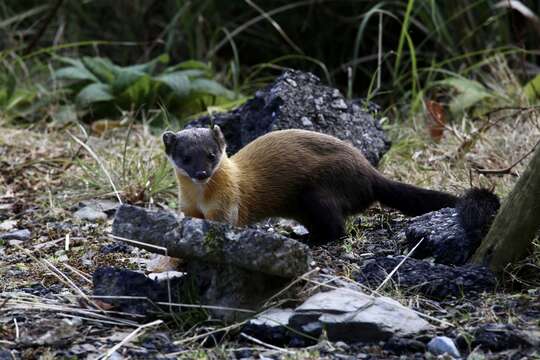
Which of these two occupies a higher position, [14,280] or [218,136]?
[218,136]

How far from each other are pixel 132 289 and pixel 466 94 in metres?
4.85

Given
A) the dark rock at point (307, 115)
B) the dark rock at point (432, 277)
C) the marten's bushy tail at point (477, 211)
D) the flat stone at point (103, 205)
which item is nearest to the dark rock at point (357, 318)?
the dark rock at point (432, 277)

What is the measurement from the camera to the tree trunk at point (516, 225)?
3.96 metres

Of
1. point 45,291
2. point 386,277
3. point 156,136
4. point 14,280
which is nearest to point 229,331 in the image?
point 386,277

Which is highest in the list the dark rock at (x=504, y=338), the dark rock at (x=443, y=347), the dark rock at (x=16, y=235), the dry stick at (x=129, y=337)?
the dark rock at (x=504, y=338)

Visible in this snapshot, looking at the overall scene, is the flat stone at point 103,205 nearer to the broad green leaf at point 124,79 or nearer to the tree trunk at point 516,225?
the broad green leaf at point 124,79

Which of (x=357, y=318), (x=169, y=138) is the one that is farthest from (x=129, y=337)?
(x=169, y=138)

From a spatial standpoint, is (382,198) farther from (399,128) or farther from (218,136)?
(399,128)

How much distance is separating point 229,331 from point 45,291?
1098mm

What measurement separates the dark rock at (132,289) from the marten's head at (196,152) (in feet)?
3.10

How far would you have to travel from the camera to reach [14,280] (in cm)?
461

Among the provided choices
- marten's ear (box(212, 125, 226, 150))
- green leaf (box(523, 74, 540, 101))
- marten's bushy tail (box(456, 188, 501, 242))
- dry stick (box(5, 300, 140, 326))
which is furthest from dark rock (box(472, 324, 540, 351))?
green leaf (box(523, 74, 540, 101))

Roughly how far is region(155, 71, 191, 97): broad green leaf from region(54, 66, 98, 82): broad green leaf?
67 cm

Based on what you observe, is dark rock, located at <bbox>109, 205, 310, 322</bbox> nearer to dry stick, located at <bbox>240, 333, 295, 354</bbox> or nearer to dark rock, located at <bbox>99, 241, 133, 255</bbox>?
dry stick, located at <bbox>240, 333, 295, 354</bbox>
